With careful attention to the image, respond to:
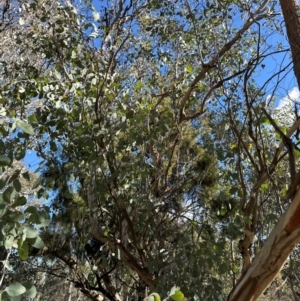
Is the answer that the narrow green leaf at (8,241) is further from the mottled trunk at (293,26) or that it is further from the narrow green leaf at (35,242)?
the mottled trunk at (293,26)

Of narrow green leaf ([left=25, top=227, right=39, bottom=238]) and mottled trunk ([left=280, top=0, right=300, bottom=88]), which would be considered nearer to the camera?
narrow green leaf ([left=25, top=227, right=39, bottom=238])

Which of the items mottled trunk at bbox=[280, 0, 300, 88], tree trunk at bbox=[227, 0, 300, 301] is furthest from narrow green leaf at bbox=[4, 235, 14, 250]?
mottled trunk at bbox=[280, 0, 300, 88]

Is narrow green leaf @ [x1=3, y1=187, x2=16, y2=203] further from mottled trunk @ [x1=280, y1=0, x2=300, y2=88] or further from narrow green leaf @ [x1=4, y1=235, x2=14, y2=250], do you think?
mottled trunk @ [x1=280, y1=0, x2=300, y2=88]

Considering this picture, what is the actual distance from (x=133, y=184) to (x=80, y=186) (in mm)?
1447

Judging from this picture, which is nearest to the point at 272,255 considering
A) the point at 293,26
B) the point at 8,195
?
the point at 8,195

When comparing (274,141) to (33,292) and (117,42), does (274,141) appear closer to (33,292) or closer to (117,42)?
(117,42)

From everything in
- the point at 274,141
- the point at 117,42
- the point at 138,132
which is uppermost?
the point at 274,141

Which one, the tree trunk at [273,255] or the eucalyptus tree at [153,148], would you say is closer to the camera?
the tree trunk at [273,255]

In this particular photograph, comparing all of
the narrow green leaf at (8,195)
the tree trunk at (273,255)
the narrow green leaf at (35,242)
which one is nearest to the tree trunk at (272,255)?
the tree trunk at (273,255)

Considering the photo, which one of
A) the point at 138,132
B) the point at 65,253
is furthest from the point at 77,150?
the point at 65,253

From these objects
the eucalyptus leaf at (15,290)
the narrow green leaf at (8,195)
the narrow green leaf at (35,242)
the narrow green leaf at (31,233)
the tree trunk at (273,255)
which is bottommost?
the eucalyptus leaf at (15,290)

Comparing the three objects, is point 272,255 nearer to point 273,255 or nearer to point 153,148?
point 273,255

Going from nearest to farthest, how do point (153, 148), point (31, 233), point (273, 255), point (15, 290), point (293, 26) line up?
point (15, 290) < point (31, 233) < point (273, 255) < point (293, 26) < point (153, 148)

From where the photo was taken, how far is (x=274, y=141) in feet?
12.7
